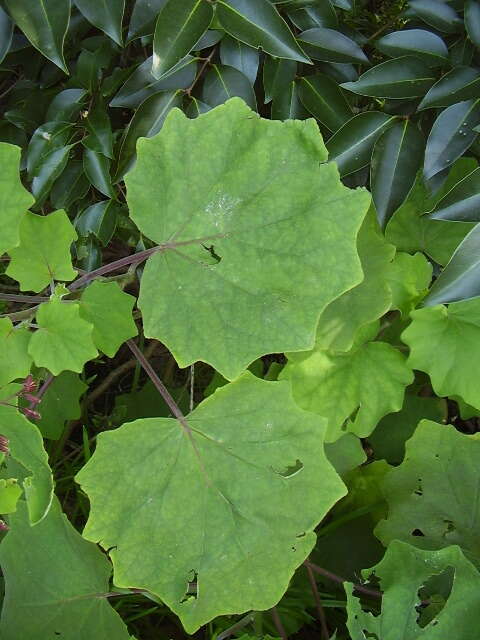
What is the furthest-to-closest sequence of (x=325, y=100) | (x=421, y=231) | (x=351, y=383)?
(x=421, y=231) → (x=351, y=383) → (x=325, y=100)

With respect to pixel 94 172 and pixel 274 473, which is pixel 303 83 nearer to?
pixel 94 172

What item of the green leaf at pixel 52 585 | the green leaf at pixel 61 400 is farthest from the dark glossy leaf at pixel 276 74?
the green leaf at pixel 52 585

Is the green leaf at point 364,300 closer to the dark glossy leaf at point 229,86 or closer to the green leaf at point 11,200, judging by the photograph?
the dark glossy leaf at point 229,86

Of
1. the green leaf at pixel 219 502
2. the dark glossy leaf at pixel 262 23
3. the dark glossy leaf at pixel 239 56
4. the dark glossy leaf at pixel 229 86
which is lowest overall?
the green leaf at pixel 219 502

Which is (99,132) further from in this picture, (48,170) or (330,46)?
(330,46)

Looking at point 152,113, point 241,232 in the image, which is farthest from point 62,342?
point 152,113
